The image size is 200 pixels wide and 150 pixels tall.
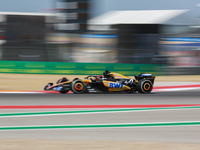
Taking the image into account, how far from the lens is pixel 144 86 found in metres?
9.83

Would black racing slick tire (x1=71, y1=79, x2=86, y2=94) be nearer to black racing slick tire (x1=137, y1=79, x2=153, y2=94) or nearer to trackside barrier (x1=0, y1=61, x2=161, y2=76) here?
black racing slick tire (x1=137, y1=79, x2=153, y2=94)

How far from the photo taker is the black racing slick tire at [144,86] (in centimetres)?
975

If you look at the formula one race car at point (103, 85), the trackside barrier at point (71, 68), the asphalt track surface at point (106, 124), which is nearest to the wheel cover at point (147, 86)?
the formula one race car at point (103, 85)

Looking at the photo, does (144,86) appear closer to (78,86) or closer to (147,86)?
(147,86)

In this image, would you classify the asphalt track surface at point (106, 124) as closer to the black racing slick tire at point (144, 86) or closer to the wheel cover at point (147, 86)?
the black racing slick tire at point (144, 86)

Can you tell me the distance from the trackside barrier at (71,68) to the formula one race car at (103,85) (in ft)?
21.0

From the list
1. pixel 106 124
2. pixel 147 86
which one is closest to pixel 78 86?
pixel 147 86

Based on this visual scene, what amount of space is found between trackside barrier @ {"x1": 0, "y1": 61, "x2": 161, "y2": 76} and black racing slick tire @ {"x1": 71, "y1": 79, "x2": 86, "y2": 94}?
270 inches

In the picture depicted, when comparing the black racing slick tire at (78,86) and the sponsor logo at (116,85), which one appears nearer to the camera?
the black racing slick tire at (78,86)

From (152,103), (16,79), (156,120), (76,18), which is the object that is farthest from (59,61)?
(76,18)

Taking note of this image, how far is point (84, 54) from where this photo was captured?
17.0m

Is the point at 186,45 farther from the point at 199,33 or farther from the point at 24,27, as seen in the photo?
the point at 24,27

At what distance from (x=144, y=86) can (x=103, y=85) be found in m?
1.36

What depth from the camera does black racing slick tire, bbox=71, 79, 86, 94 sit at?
930cm
